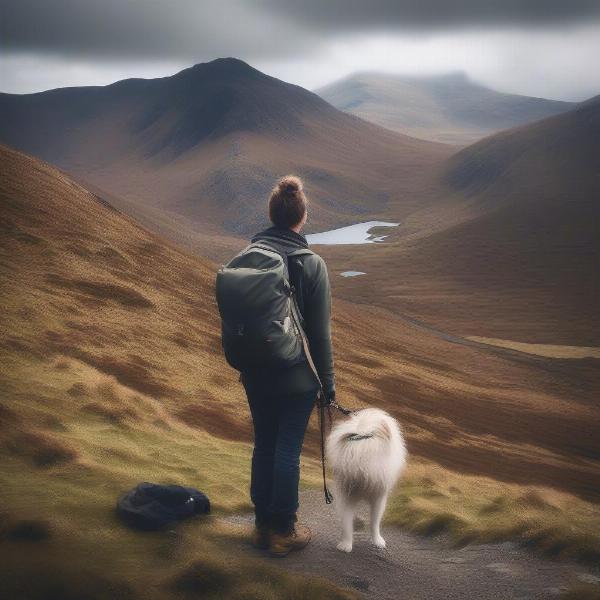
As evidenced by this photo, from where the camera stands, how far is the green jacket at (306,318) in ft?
15.4

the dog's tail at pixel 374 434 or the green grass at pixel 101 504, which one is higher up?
the dog's tail at pixel 374 434

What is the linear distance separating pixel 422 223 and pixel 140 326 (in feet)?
284

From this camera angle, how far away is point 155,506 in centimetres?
535

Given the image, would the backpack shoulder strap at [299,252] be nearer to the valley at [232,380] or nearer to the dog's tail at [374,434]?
the dog's tail at [374,434]

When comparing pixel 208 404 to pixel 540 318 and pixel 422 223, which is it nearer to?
pixel 540 318

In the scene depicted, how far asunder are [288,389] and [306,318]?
520 millimetres

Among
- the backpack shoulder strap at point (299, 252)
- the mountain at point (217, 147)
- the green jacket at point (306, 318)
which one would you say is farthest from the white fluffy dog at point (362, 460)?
the mountain at point (217, 147)

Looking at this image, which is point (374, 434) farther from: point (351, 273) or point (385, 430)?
point (351, 273)

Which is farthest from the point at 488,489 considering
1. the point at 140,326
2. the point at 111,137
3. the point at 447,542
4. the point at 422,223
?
the point at 111,137

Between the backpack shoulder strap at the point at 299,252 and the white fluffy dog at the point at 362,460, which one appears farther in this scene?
the white fluffy dog at the point at 362,460

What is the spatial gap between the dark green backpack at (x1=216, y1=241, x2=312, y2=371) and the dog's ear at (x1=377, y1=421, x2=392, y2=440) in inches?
41.7

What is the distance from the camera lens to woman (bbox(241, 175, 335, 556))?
186 inches

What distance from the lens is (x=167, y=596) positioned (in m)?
4.35

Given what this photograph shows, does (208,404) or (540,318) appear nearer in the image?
(208,404)
